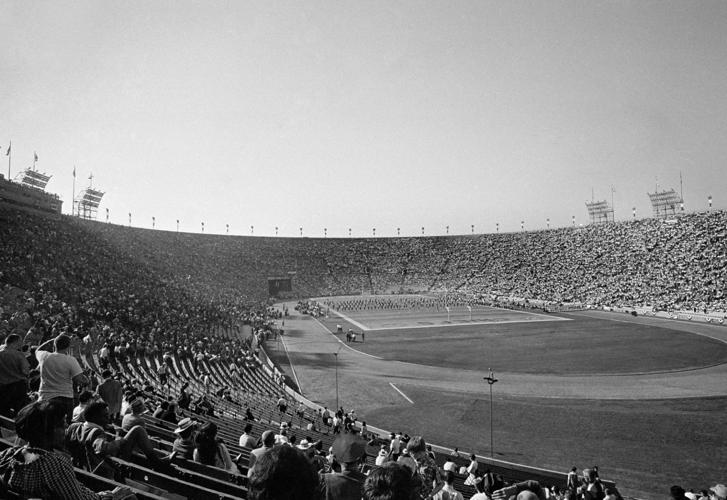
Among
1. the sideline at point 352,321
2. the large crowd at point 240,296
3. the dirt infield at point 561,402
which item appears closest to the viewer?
the large crowd at point 240,296

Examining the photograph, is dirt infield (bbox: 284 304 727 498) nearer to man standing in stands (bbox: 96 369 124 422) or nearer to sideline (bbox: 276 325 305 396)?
sideline (bbox: 276 325 305 396)

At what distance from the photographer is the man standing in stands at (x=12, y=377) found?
741cm

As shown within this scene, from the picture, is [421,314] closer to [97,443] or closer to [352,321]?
[352,321]

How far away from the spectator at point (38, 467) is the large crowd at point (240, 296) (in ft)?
0.03

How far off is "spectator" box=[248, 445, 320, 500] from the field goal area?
190 ft

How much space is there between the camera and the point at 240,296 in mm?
77812

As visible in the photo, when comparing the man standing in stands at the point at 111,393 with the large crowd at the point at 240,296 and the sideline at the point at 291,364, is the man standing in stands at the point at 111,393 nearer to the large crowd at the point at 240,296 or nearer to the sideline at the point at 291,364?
the large crowd at the point at 240,296

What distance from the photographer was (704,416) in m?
25.1

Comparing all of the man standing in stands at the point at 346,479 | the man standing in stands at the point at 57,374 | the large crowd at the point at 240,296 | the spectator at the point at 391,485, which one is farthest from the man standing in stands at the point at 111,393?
the spectator at the point at 391,485

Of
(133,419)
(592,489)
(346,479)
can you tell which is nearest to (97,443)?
(133,419)

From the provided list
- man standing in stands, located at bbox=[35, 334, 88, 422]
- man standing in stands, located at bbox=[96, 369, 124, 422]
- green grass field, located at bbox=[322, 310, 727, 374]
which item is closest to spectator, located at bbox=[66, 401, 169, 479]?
man standing in stands, located at bbox=[35, 334, 88, 422]

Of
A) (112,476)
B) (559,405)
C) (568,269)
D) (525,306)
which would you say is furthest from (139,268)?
(568,269)

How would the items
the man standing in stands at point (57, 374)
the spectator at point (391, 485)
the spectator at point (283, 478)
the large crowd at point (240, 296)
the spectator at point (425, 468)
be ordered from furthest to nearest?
the spectator at point (425, 468) → the man standing in stands at point (57, 374) → the large crowd at point (240, 296) → the spectator at point (391, 485) → the spectator at point (283, 478)

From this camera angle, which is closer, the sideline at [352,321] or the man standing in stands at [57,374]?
the man standing in stands at [57,374]
